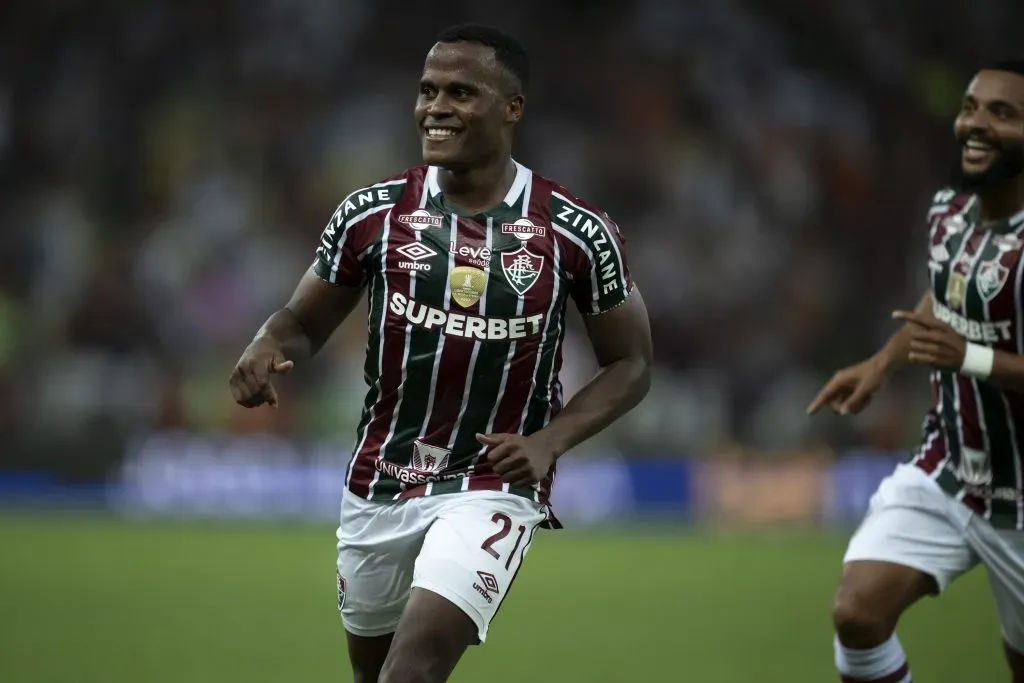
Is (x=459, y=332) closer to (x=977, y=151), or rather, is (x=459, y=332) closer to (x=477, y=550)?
(x=477, y=550)

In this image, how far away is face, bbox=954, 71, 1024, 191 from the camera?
587cm

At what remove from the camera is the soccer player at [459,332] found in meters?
5.01

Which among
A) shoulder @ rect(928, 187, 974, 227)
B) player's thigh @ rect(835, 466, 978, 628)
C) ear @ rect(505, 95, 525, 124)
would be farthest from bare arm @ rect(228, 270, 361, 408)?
shoulder @ rect(928, 187, 974, 227)

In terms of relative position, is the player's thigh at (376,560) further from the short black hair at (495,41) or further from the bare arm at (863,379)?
the bare arm at (863,379)

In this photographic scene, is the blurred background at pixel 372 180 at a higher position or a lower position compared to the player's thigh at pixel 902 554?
lower

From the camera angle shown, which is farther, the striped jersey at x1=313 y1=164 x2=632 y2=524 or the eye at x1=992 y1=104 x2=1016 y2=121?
the eye at x1=992 y1=104 x2=1016 y2=121

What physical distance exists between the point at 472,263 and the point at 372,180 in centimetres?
1315

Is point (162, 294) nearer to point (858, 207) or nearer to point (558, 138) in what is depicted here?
point (558, 138)

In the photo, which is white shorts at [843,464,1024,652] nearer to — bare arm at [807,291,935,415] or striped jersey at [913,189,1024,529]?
striped jersey at [913,189,1024,529]

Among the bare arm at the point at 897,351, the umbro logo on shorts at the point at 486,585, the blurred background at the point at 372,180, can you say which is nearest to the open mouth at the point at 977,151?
the bare arm at the point at 897,351

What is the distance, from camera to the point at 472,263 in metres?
5.04

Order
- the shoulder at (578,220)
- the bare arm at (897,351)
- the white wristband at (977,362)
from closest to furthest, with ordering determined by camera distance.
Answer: the shoulder at (578,220), the white wristband at (977,362), the bare arm at (897,351)

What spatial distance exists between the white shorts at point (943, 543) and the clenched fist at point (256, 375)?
7.97 ft

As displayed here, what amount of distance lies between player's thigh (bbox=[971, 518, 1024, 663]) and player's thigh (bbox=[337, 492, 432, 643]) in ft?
7.62
